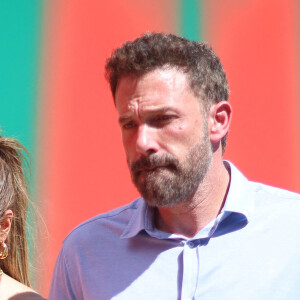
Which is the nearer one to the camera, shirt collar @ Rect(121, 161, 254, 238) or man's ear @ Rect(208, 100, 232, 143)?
shirt collar @ Rect(121, 161, 254, 238)

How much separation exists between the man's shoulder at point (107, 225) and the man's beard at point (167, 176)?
0.17 metres

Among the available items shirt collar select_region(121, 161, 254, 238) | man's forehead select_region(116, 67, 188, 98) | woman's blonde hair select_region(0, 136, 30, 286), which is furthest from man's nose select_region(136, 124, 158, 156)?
woman's blonde hair select_region(0, 136, 30, 286)

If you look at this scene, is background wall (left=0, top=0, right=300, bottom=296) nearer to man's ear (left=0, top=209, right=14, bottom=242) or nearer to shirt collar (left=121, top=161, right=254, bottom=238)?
man's ear (left=0, top=209, right=14, bottom=242)

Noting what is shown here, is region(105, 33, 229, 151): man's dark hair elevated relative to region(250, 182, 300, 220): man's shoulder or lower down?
elevated

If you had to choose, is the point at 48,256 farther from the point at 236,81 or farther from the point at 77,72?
the point at 236,81

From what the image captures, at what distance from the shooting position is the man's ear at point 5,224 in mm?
1961

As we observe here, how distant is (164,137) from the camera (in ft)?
5.36

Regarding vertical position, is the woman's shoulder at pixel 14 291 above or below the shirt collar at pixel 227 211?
below

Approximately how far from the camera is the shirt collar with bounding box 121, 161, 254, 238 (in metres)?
1.63

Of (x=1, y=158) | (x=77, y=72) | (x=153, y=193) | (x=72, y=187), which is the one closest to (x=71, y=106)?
(x=77, y=72)

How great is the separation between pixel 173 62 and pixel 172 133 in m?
0.23

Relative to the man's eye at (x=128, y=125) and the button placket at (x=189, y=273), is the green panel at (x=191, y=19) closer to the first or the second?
the man's eye at (x=128, y=125)

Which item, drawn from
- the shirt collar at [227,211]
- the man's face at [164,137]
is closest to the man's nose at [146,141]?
the man's face at [164,137]

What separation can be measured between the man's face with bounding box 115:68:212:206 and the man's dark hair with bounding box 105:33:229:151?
4 cm
